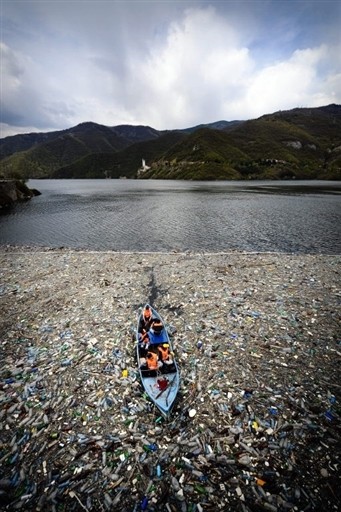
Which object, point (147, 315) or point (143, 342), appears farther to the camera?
point (147, 315)

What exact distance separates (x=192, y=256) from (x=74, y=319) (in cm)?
1510

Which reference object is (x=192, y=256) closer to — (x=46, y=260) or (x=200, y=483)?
(x=46, y=260)

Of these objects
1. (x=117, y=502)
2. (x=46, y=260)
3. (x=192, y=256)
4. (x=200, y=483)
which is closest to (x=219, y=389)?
(x=200, y=483)

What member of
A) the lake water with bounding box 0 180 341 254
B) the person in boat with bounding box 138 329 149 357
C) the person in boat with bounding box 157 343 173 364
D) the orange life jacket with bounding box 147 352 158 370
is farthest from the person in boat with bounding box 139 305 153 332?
the lake water with bounding box 0 180 341 254

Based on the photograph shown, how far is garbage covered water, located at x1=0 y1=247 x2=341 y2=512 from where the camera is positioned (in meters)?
6.50

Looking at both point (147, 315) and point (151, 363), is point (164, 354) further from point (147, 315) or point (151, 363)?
point (147, 315)

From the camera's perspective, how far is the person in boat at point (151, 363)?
994 centimetres

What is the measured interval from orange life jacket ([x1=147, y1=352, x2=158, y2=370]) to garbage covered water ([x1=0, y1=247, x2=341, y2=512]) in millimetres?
860

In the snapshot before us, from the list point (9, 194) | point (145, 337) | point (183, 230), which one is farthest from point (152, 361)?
point (9, 194)

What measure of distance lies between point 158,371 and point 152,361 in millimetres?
500

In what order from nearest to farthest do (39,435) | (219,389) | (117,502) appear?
(117,502), (39,435), (219,389)

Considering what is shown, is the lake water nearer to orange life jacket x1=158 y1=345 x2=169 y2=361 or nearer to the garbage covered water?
the garbage covered water

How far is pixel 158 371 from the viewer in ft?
32.3

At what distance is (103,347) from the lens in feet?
39.5
